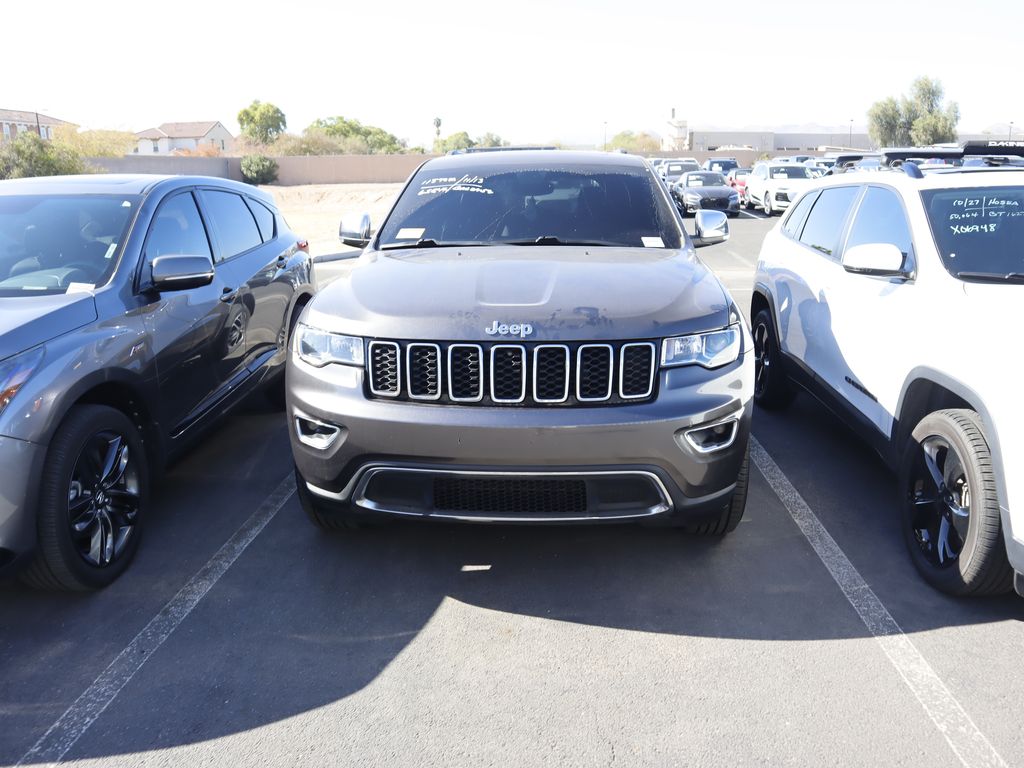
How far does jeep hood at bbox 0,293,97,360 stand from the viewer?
3.20 metres

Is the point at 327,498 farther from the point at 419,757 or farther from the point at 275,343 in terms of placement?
the point at 275,343

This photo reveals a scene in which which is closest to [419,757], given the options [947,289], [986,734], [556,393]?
[556,393]

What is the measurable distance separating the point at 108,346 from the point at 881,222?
389 cm

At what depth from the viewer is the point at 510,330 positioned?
3.21 m

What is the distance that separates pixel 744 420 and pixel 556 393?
30.9 inches

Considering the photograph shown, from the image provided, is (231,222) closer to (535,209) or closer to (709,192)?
(535,209)

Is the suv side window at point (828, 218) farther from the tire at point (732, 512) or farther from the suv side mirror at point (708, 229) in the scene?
the tire at point (732, 512)

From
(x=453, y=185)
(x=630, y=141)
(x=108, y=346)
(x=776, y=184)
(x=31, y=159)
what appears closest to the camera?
(x=108, y=346)

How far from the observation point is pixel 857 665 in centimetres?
302

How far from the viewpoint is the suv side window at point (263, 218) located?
5.86 meters

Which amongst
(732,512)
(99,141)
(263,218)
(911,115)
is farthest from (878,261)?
(911,115)

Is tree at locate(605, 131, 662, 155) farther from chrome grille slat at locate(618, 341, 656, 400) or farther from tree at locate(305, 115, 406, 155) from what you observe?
chrome grille slat at locate(618, 341, 656, 400)

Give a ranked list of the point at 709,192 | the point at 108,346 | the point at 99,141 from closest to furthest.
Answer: the point at 108,346
the point at 709,192
the point at 99,141

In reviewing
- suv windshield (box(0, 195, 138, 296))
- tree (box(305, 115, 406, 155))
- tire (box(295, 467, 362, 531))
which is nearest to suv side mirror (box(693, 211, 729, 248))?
tire (box(295, 467, 362, 531))
